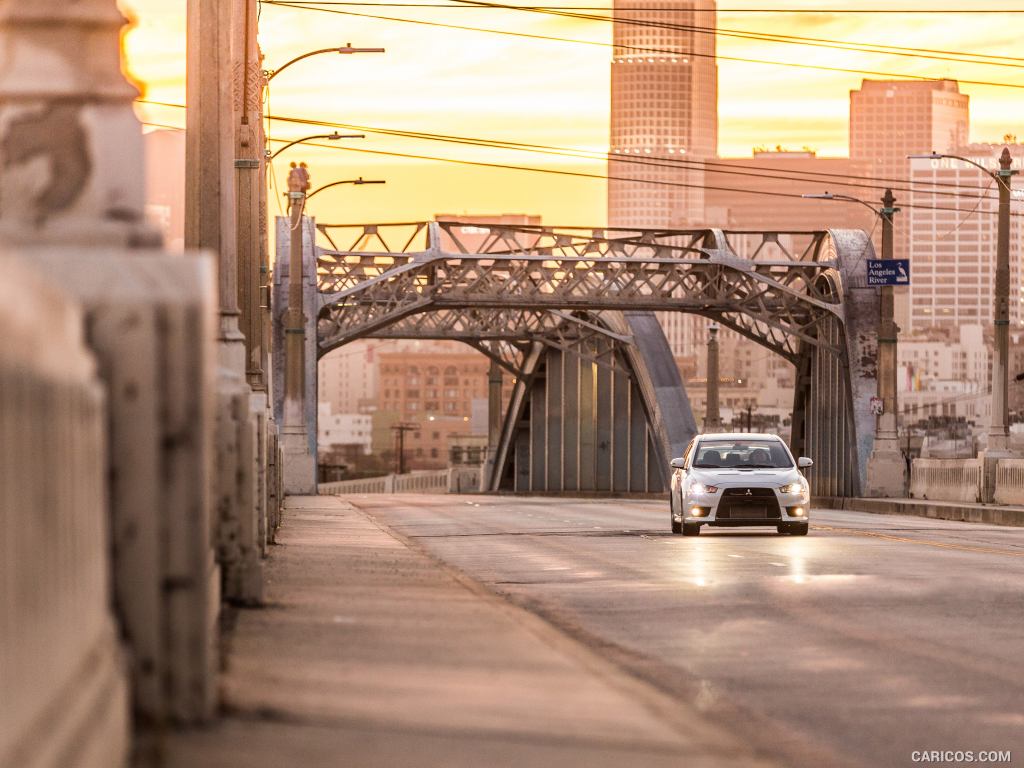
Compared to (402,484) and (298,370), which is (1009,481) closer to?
(298,370)

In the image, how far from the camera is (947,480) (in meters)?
53.4

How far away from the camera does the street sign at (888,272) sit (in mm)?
55844

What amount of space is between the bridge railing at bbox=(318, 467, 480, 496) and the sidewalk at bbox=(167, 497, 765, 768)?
11805 cm

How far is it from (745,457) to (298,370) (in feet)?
92.5

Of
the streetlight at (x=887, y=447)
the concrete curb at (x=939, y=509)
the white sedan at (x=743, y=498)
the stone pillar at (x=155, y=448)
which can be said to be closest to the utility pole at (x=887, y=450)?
the streetlight at (x=887, y=447)

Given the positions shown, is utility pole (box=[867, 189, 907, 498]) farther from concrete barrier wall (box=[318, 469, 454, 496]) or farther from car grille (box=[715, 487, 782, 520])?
concrete barrier wall (box=[318, 469, 454, 496])

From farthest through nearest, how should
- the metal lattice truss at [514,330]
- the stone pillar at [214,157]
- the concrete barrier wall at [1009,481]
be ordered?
1. the metal lattice truss at [514,330]
2. the concrete barrier wall at [1009,481]
3. the stone pillar at [214,157]

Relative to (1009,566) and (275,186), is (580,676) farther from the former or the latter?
(275,186)

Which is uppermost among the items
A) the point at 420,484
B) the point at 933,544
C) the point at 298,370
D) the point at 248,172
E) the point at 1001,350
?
the point at 248,172

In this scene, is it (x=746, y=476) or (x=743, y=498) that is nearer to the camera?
(x=743, y=498)

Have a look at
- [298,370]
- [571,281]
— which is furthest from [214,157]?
[571,281]

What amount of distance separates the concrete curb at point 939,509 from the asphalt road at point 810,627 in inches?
575

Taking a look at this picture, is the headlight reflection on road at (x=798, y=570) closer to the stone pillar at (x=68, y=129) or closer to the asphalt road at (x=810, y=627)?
the asphalt road at (x=810, y=627)

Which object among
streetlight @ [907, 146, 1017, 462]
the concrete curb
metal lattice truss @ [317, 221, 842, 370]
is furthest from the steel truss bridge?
streetlight @ [907, 146, 1017, 462]
